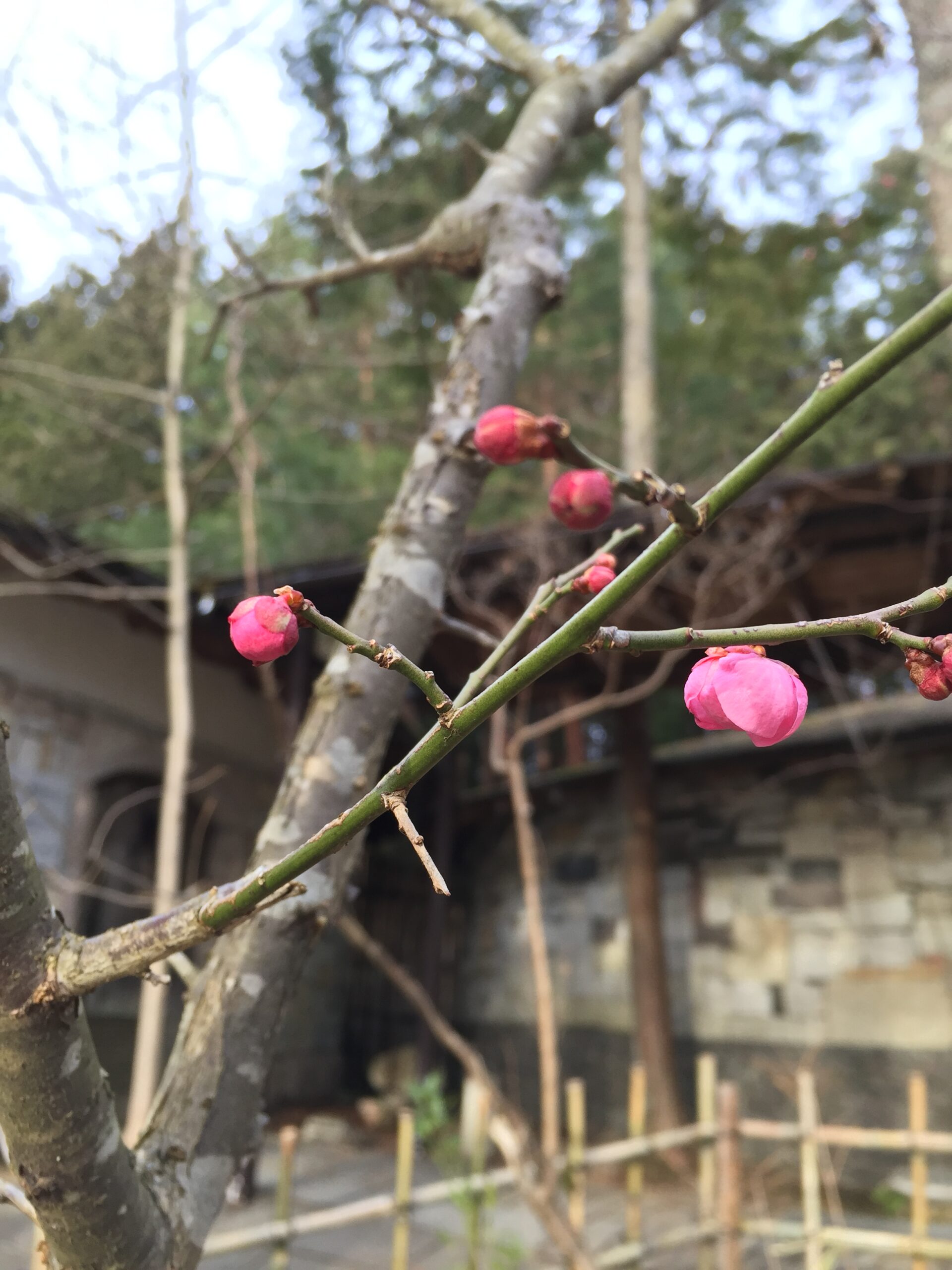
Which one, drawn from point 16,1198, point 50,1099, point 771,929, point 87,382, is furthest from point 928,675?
point 771,929

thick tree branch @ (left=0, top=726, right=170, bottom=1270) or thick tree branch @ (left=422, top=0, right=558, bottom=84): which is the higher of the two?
thick tree branch @ (left=422, top=0, right=558, bottom=84)

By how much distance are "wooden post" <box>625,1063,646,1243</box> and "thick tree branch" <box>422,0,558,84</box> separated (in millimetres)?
2989

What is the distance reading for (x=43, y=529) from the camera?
4.18 metres

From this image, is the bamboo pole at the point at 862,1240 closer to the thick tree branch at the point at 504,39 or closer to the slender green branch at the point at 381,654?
the slender green branch at the point at 381,654

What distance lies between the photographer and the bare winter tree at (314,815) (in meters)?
0.52

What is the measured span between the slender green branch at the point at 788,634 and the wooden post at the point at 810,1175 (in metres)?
3.21

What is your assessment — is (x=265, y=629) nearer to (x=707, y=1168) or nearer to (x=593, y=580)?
(x=593, y=580)

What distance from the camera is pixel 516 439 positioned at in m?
0.75

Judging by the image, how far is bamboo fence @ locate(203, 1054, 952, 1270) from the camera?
2637 millimetres

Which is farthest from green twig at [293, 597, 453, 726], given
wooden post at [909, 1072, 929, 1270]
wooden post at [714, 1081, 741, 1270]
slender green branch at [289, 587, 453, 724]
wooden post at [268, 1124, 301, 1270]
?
wooden post at [909, 1072, 929, 1270]

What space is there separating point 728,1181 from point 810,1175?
429 mm

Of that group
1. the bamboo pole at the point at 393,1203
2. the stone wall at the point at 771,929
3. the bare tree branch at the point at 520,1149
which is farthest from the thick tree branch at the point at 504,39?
the stone wall at the point at 771,929

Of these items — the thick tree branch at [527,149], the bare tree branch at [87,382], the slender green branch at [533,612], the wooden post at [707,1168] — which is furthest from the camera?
the bare tree branch at [87,382]

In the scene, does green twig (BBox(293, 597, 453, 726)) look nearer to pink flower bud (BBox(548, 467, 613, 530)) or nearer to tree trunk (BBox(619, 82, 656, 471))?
pink flower bud (BBox(548, 467, 613, 530))
